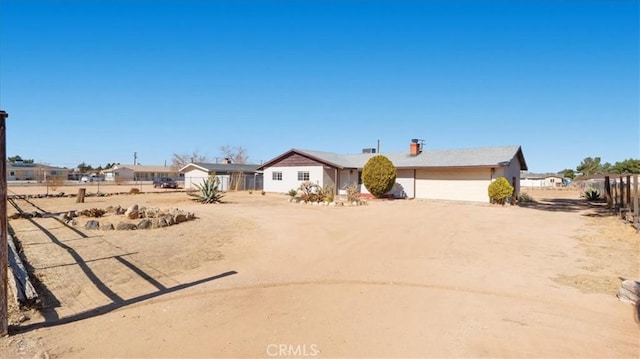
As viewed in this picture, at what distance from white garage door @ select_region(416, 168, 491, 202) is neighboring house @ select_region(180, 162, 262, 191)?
18391 mm

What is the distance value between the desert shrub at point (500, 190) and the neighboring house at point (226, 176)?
915 inches

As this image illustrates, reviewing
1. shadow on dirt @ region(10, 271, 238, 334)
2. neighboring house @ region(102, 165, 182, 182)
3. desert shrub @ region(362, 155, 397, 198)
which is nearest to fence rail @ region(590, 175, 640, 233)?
desert shrub @ region(362, 155, 397, 198)

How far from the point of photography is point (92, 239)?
356 inches

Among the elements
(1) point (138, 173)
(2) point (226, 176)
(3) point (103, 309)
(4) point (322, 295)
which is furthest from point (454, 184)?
(1) point (138, 173)

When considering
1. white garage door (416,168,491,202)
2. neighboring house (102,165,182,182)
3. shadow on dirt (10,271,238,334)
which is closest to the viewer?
shadow on dirt (10,271,238,334)

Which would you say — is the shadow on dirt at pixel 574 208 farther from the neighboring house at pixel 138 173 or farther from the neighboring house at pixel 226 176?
the neighboring house at pixel 138 173

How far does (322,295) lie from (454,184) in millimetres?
20797

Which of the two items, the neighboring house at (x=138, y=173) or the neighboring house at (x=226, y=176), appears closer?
the neighboring house at (x=226, y=176)

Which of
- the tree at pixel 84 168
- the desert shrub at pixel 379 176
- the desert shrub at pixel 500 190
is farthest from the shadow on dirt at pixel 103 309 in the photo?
the tree at pixel 84 168

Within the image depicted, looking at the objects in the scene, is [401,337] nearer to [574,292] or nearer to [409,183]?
[574,292]

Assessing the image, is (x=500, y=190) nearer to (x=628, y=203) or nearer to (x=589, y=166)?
(x=628, y=203)

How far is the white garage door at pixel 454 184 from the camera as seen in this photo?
22.8 metres

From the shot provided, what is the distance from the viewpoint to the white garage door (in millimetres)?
22781

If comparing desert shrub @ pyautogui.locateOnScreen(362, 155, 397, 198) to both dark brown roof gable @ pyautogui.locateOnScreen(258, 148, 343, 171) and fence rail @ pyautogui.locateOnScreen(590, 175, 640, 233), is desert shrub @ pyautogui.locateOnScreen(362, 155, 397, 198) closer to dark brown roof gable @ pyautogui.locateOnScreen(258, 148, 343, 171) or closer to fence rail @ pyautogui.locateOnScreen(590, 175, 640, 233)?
dark brown roof gable @ pyautogui.locateOnScreen(258, 148, 343, 171)
